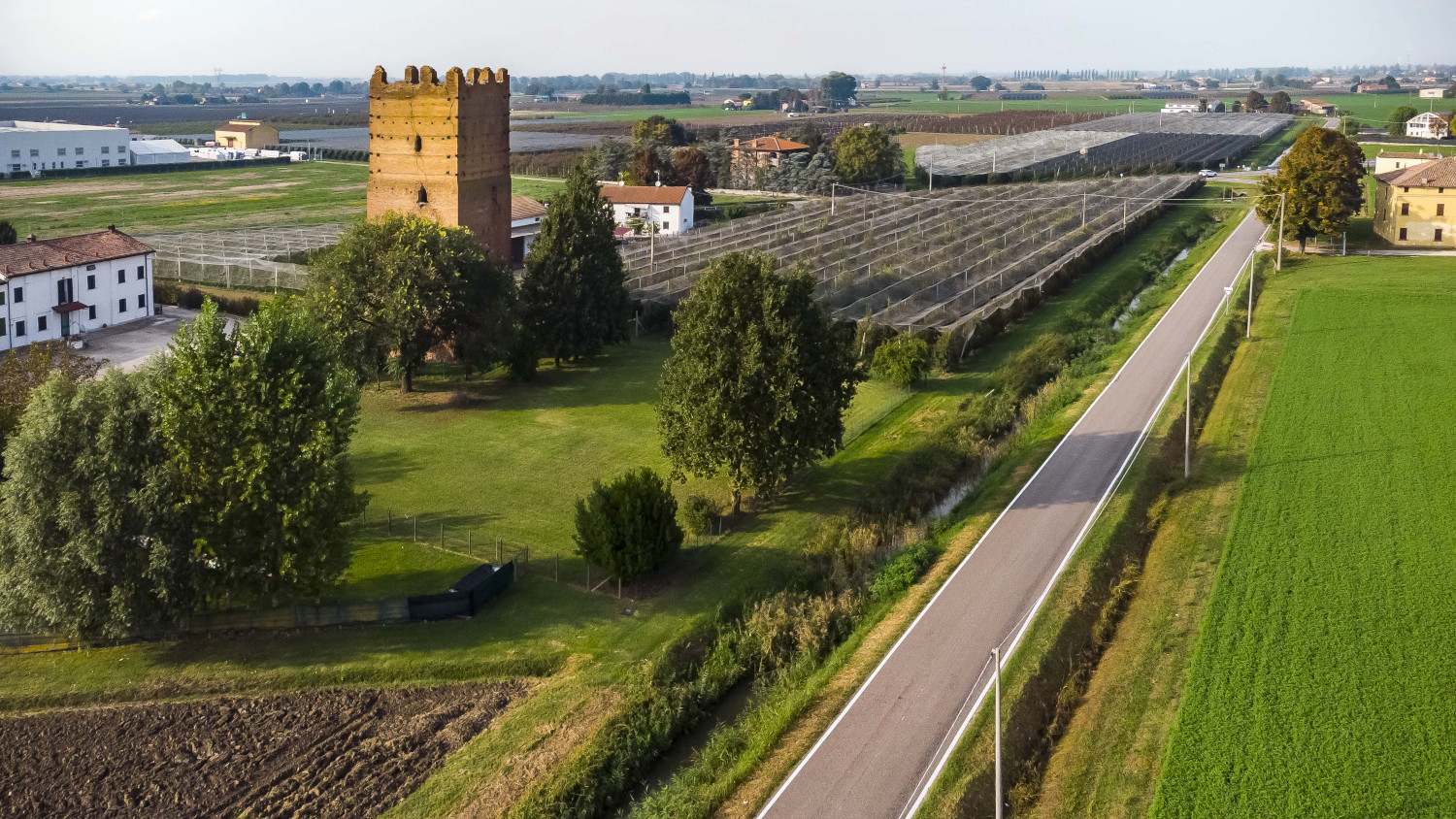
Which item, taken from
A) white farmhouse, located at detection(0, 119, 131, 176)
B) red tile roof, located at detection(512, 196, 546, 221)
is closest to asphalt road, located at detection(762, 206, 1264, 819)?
red tile roof, located at detection(512, 196, 546, 221)

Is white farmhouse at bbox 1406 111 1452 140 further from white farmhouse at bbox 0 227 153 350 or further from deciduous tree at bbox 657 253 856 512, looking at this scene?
white farmhouse at bbox 0 227 153 350

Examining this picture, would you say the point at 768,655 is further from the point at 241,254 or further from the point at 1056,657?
the point at 241,254

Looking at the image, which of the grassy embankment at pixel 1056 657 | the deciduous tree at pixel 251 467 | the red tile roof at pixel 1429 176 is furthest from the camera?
the red tile roof at pixel 1429 176

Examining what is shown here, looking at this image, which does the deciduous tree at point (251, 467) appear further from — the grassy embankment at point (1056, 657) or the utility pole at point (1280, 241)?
the utility pole at point (1280, 241)

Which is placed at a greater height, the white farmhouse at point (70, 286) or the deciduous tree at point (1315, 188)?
the deciduous tree at point (1315, 188)

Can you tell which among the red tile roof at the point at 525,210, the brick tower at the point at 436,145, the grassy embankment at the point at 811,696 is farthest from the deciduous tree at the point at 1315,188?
the brick tower at the point at 436,145

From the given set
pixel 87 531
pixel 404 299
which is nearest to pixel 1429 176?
pixel 404 299
